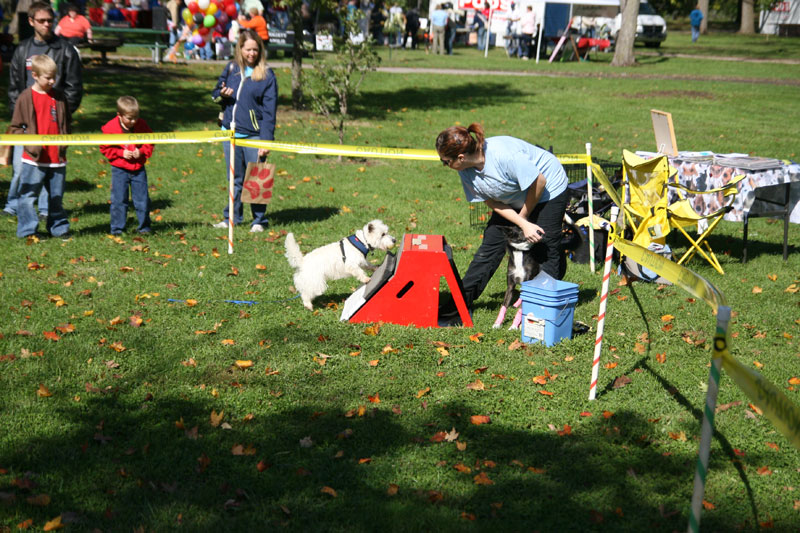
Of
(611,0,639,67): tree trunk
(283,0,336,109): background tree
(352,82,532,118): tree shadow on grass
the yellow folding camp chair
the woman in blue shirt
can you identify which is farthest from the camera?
(611,0,639,67): tree trunk

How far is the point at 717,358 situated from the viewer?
305 centimetres

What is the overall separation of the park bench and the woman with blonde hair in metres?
13.8

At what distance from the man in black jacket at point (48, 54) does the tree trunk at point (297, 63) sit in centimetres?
738

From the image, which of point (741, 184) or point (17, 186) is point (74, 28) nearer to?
point (17, 186)

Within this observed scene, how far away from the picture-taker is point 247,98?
9102 millimetres

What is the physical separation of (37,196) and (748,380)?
842cm

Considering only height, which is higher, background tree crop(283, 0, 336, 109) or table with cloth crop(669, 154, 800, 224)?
background tree crop(283, 0, 336, 109)

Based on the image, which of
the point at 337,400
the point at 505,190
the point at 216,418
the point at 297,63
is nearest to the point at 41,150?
the point at 216,418

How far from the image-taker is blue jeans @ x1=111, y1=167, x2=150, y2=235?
8953 millimetres

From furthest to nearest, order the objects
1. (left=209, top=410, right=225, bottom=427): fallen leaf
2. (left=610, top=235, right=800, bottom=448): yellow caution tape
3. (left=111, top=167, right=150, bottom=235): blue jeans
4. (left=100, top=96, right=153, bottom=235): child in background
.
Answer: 1. (left=111, top=167, right=150, bottom=235): blue jeans
2. (left=100, top=96, right=153, bottom=235): child in background
3. (left=209, top=410, right=225, bottom=427): fallen leaf
4. (left=610, top=235, right=800, bottom=448): yellow caution tape

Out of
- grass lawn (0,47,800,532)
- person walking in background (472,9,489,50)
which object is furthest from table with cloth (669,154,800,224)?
person walking in background (472,9,489,50)

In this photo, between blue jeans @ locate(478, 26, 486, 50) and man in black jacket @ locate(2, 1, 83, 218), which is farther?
blue jeans @ locate(478, 26, 486, 50)

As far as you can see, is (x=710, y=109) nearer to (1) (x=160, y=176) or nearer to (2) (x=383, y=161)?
(2) (x=383, y=161)

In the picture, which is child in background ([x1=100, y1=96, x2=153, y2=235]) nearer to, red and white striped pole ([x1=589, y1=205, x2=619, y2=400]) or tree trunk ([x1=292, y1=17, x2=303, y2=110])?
red and white striped pole ([x1=589, y1=205, x2=619, y2=400])
